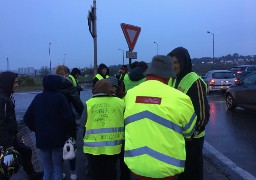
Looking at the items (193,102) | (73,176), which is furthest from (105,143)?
(73,176)

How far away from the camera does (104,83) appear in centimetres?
445

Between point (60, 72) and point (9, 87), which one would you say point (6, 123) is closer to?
point (9, 87)

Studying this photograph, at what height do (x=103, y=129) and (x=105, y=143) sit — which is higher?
(x=103, y=129)

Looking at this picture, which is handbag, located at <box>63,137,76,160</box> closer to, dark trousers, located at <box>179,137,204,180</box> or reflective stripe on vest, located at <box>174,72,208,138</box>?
dark trousers, located at <box>179,137,204,180</box>

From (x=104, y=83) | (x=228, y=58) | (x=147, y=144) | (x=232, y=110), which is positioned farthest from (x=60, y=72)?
(x=228, y=58)

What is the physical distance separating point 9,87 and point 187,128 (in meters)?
2.98

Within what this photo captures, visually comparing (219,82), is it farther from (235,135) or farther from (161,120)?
(161,120)

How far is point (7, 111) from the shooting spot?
500 centimetres

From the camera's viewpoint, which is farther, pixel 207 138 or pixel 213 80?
pixel 213 80

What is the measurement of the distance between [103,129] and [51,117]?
0.96m

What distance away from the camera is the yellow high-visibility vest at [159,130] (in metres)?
2.96

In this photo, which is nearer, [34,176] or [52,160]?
[52,160]

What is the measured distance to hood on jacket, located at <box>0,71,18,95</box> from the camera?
5140mm

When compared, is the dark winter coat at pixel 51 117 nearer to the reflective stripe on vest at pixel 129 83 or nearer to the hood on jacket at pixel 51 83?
the hood on jacket at pixel 51 83
